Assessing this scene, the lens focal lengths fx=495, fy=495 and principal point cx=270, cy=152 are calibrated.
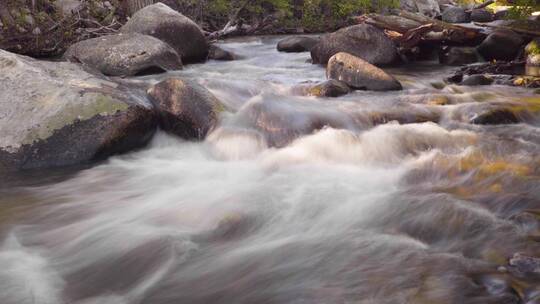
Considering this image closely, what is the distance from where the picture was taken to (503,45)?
9258 millimetres

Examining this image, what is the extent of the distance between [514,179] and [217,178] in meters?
2.48

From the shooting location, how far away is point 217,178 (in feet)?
14.8

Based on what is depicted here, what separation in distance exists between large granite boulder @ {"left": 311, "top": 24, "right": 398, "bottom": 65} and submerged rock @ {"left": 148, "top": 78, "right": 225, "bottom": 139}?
4.34 m

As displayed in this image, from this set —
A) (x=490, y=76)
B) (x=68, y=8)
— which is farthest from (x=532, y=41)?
(x=68, y=8)

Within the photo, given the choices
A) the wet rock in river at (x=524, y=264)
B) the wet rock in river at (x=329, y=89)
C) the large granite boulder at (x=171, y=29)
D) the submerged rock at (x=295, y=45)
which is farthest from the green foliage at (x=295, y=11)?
the wet rock in river at (x=524, y=264)

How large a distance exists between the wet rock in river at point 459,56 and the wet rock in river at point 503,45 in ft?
1.03

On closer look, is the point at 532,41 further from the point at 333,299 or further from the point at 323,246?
the point at 333,299

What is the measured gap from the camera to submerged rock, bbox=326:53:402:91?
7.14 metres

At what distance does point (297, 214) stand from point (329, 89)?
3480 mm

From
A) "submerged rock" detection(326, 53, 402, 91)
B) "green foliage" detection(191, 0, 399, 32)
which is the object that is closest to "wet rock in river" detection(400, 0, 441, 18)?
"green foliage" detection(191, 0, 399, 32)

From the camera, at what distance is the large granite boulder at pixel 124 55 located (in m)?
7.77

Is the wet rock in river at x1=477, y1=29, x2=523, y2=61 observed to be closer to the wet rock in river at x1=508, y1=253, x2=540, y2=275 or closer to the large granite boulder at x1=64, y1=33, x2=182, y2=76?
the large granite boulder at x1=64, y1=33, x2=182, y2=76

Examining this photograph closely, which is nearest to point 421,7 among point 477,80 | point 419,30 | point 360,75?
point 419,30

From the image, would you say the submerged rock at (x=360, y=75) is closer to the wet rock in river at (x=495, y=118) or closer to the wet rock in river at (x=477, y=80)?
the wet rock in river at (x=477, y=80)
